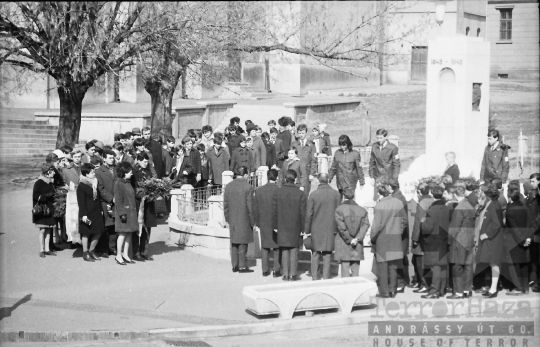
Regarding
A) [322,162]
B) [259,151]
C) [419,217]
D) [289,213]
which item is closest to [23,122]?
[259,151]

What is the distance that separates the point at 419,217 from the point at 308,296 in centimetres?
219

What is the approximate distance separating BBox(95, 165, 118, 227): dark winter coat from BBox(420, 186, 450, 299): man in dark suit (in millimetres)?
5188

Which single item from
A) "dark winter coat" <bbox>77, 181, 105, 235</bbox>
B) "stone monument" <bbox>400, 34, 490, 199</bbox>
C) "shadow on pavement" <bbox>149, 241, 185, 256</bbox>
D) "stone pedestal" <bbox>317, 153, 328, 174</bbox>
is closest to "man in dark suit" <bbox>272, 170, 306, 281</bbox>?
"dark winter coat" <bbox>77, 181, 105, 235</bbox>

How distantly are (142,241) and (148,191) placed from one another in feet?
2.95

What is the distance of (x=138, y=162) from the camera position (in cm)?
1673

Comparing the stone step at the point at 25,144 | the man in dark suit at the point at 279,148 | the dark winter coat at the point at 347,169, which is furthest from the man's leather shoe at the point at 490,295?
the stone step at the point at 25,144

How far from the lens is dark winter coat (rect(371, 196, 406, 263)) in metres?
13.9

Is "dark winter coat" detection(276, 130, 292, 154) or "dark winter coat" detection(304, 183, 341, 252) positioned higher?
"dark winter coat" detection(276, 130, 292, 154)

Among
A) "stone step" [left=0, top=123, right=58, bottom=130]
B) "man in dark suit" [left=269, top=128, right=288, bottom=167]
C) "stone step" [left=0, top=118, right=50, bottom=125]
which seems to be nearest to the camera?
"man in dark suit" [left=269, top=128, right=288, bottom=167]

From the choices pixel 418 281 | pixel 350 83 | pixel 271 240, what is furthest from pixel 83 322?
pixel 350 83

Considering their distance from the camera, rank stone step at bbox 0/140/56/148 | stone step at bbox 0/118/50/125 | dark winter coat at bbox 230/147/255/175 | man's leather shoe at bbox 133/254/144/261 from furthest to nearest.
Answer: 1. stone step at bbox 0/118/50/125
2. stone step at bbox 0/140/56/148
3. dark winter coat at bbox 230/147/255/175
4. man's leather shoe at bbox 133/254/144/261

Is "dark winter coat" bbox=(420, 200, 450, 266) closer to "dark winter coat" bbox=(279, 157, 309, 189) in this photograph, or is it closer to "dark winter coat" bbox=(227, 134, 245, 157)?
"dark winter coat" bbox=(279, 157, 309, 189)

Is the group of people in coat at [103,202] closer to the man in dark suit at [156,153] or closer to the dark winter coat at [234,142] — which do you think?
the man in dark suit at [156,153]

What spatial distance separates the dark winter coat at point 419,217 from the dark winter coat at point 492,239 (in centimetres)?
86
